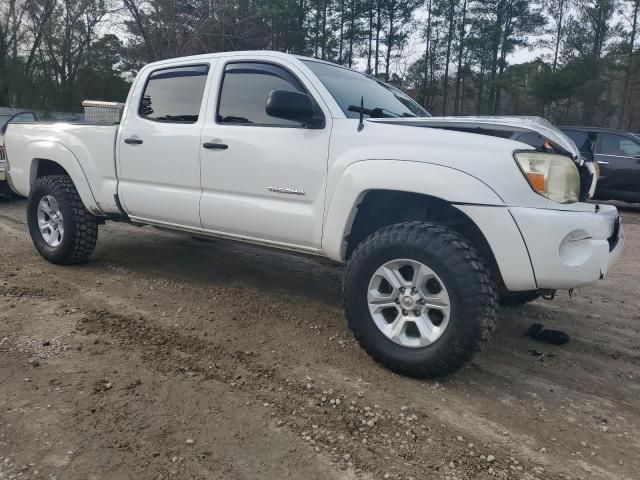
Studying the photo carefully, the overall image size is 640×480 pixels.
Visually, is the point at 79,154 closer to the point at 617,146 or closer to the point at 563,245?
the point at 563,245

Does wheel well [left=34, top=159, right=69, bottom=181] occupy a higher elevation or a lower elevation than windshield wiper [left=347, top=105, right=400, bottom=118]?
lower

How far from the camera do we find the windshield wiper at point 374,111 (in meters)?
3.57

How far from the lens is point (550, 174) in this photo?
2.90m

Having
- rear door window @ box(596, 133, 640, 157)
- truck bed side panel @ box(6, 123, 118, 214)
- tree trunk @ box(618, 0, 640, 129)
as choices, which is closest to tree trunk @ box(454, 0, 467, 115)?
tree trunk @ box(618, 0, 640, 129)

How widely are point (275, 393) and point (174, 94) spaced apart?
279 cm

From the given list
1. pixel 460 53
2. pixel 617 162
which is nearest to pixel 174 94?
pixel 617 162

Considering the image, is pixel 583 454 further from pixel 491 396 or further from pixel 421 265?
pixel 421 265

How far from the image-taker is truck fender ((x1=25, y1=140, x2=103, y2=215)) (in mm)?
4961

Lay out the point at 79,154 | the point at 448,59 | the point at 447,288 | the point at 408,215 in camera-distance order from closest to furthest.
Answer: the point at 447,288
the point at 408,215
the point at 79,154
the point at 448,59

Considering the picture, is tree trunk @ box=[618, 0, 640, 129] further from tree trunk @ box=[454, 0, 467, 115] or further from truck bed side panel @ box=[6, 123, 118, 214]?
truck bed side panel @ box=[6, 123, 118, 214]

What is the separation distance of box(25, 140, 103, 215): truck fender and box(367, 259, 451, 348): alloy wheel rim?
9.84 feet

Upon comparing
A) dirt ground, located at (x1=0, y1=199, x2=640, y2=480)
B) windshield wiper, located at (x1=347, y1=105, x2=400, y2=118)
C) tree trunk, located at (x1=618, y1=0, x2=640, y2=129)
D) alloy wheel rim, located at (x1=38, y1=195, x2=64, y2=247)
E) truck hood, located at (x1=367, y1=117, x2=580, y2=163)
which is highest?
tree trunk, located at (x1=618, y1=0, x2=640, y2=129)

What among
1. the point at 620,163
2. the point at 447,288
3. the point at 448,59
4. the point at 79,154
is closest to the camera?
the point at 447,288

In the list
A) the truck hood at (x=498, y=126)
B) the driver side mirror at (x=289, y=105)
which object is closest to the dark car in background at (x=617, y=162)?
the truck hood at (x=498, y=126)
